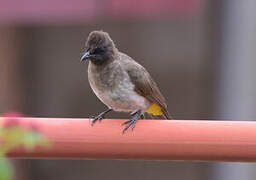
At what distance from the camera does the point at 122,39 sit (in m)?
6.35

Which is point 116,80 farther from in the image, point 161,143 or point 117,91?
point 161,143

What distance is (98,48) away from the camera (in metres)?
3.28

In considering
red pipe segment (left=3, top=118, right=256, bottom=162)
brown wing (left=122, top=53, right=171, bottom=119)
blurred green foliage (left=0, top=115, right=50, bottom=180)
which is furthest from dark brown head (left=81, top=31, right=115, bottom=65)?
blurred green foliage (left=0, top=115, right=50, bottom=180)

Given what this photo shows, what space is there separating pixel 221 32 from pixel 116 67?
3.12m

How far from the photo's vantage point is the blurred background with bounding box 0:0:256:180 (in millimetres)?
6117

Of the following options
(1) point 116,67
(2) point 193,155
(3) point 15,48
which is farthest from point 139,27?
(2) point 193,155

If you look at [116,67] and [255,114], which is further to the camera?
[255,114]

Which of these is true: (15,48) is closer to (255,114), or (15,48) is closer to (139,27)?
(139,27)

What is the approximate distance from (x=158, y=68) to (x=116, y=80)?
3146 mm

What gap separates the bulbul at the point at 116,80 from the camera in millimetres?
3232

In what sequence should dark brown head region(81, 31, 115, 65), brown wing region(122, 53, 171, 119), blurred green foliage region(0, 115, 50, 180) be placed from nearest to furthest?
blurred green foliage region(0, 115, 50, 180) < dark brown head region(81, 31, 115, 65) < brown wing region(122, 53, 171, 119)

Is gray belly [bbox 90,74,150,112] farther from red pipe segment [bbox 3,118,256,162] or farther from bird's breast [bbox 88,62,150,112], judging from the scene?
red pipe segment [bbox 3,118,256,162]

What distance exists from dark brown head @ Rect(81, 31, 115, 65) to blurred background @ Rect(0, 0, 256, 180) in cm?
271

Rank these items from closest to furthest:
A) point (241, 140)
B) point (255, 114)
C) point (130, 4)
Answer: point (241, 140) → point (130, 4) → point (255, 114)
